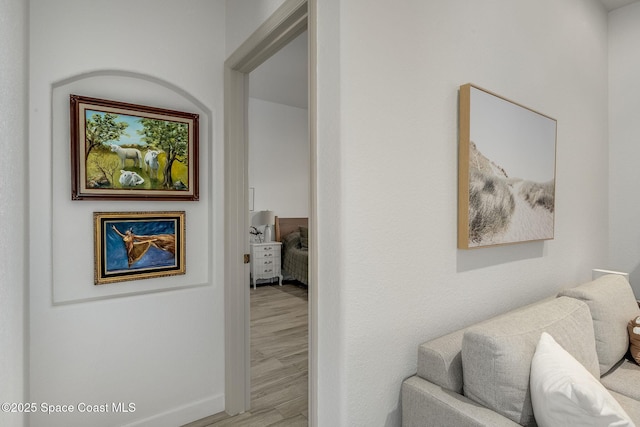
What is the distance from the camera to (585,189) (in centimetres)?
261

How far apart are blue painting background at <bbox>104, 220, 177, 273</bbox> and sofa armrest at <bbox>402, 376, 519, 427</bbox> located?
4.91 feet

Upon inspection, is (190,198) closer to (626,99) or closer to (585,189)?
(585,189)

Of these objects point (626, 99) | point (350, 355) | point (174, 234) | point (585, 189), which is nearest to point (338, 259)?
point (350, 355)

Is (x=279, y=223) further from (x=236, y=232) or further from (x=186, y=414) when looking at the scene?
(x=186, y=414)

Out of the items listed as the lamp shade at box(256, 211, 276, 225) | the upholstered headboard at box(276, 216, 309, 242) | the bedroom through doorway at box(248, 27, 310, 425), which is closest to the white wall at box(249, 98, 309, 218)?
the bedroom through doorway at box(248, 27, 310, 425)

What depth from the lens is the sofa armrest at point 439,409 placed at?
110cm

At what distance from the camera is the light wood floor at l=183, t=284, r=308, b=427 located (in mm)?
2113

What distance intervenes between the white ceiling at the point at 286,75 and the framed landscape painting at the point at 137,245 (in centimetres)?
209

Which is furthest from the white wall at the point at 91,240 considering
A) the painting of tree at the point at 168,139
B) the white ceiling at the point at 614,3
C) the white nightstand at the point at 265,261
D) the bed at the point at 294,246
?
the white nightstand at the point at 265,261

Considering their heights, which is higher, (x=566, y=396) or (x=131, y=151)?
(x=131, y=151)

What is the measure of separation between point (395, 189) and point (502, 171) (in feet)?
2.59

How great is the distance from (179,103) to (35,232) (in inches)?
40.5

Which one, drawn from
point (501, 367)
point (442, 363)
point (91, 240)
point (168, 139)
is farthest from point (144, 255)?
point (501, 367)

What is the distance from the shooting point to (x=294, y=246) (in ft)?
18.5
